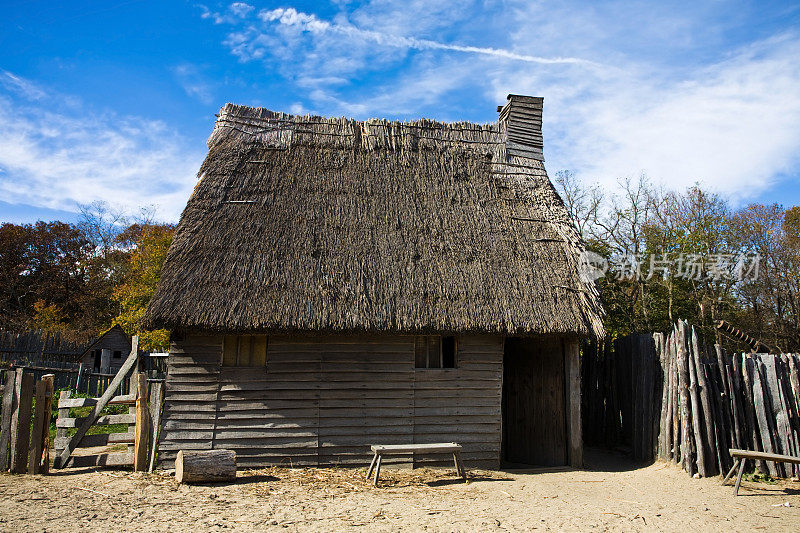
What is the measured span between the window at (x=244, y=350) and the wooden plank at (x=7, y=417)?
2.92 metres

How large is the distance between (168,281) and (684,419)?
27.7ft

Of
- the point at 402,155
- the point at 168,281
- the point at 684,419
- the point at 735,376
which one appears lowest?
the point at 684,419

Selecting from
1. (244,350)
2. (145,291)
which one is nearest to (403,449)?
(244,350)

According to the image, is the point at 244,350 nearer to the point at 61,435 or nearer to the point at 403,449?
the point at 61,435

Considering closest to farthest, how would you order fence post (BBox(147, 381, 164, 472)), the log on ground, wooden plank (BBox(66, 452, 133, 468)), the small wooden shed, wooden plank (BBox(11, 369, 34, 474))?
the log on ground → wooden plank (BBox(11, 369, 34, 474)) → wooden plank (BBox(66, 452, 133, 468)) → fence post (BBox(147, 381, 164, 472)) → the small wooden shed

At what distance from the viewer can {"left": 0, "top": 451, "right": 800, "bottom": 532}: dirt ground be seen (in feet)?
19.3

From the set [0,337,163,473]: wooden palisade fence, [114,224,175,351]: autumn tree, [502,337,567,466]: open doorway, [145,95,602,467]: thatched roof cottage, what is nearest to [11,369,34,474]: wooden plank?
[0,337,163,473]: wooden palisade fence

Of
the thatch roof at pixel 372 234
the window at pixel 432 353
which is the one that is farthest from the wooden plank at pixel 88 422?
the window at pixel 432 353

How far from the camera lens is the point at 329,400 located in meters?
8.93

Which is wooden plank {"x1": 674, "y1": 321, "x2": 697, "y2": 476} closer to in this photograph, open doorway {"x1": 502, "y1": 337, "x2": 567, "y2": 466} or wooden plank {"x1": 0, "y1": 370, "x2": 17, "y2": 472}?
open doorway {"x1": 502, "y1": 337, "x2": 567, "y2": 466}

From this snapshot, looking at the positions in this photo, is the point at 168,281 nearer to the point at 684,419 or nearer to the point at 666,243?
the point at 684,419

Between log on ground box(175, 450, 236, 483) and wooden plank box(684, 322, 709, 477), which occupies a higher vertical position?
wooden plank box(684, 322, 709, 477)

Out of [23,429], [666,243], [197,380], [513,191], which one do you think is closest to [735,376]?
[513,191]

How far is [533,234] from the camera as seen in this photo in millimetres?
10695
